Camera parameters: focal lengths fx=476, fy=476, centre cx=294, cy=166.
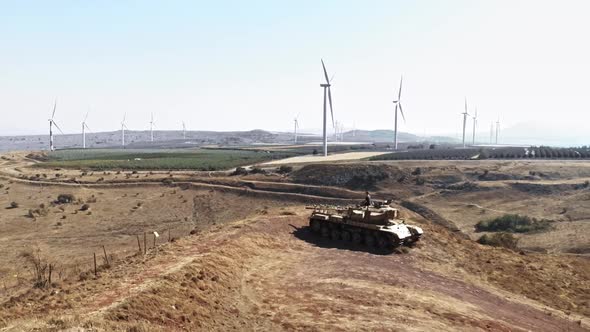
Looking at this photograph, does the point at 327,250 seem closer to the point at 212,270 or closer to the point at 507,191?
the point at 212,270

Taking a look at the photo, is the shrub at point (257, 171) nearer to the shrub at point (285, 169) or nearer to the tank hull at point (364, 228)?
the shrub at point (285, 169)

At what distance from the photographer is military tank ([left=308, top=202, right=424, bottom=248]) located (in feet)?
94.0

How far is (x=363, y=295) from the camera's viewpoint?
803 inches

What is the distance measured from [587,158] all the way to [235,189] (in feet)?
233

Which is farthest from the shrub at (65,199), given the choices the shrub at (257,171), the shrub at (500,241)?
the shrub at (500,241)

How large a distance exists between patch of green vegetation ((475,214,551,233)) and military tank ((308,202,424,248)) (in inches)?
787

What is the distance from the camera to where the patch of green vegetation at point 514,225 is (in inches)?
1778

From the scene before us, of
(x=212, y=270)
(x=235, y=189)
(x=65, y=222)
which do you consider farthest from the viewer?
(x=235, y=189)

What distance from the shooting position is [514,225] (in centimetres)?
4638

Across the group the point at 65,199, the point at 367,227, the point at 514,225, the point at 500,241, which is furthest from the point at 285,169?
the point at 367,227

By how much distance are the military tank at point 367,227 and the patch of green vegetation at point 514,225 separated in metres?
20.0

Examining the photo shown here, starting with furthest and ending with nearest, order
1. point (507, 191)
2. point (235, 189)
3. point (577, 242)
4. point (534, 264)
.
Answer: point (235, 189) < point (507, 191) < point (577, 242) < point (534, 264)

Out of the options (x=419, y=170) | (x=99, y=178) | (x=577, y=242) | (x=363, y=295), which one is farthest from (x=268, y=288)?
(x=99, y=178)

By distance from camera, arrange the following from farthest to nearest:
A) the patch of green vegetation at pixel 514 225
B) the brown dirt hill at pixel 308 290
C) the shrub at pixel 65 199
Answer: the shrub at pixel 65 199, the patch of green vegetation at pixel 514 225, the brown dirt hill at pixel 308 290
